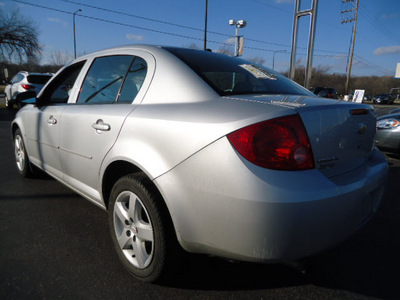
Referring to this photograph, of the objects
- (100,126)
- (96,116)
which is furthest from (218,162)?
(96,116)

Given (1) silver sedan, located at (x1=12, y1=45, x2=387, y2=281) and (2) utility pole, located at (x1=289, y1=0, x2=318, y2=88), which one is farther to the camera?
(2) utility pole, located at (x1=289, y1=0, x2=318, y2=88)

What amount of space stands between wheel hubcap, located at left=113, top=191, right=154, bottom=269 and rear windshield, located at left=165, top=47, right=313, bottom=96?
2.93 feet

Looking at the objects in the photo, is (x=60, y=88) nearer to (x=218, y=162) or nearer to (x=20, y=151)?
(x=20, y=151)

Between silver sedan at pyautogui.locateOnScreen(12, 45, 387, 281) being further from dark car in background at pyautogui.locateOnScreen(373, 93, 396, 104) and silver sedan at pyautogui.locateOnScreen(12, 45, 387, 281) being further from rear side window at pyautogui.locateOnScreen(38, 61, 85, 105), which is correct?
dark car in background at pyautogui.locateOnScreen(373, 93, 396, 104)

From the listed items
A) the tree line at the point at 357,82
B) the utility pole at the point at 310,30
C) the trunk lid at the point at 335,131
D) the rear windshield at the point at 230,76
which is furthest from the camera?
the tree line at the point at 357,82

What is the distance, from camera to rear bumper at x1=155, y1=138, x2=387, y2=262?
1.28 meters

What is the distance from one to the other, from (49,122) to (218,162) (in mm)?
2151

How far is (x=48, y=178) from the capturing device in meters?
3.90

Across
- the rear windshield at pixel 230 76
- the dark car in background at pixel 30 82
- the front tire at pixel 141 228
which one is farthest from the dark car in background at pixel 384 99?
the front tire at pixel 141 228

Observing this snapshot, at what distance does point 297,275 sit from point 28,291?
1722 millimetres

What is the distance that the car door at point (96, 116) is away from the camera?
6.60ft

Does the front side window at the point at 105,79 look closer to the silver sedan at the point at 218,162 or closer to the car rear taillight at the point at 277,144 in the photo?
the silver sedan at the point at 218,162

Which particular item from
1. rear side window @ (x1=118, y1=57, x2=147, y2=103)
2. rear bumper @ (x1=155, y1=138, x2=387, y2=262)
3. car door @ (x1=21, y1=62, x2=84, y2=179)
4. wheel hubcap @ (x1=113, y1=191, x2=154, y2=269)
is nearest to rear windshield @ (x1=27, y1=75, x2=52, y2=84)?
car door @ (x1=21, y1=62, x2=84, y2=179)

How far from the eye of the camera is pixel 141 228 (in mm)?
1743
